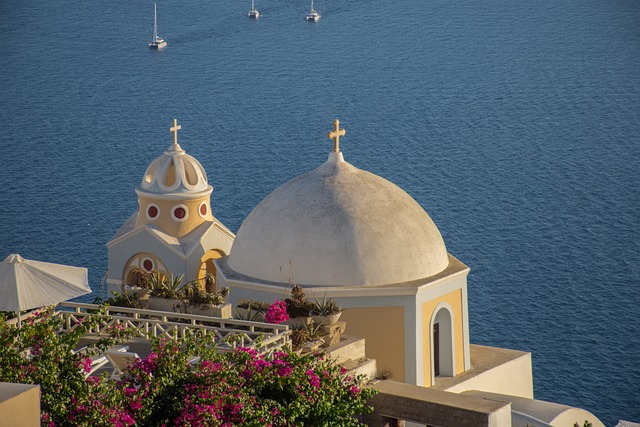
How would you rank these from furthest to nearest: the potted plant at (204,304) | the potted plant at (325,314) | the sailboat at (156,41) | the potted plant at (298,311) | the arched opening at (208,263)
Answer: the sailboat at (156,41), the arched opening at (208,263), the potted plant at (204,304), the potted plant at (325,314), the potted plant at (298,311)

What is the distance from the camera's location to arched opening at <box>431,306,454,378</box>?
28.0 m

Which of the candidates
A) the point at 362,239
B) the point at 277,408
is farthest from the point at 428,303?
the point at 277,408

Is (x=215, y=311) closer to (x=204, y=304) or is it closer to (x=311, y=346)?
(x=204, y=304)

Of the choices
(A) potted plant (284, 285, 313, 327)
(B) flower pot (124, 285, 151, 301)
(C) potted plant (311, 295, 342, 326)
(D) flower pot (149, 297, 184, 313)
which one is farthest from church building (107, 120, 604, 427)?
(A) potted plant (284, 285, 313, 327)

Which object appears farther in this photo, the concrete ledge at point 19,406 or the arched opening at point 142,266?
the arched opening at point 142,266

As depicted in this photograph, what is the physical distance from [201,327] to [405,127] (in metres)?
68.5

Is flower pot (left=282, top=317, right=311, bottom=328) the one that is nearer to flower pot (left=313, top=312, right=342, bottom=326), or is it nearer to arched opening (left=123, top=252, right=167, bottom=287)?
flower pot (left=313, top=312, right=342, bottom=326)

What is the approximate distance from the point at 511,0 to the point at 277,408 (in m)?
100

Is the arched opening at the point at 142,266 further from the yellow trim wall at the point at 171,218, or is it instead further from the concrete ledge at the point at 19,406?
the concrete ledge at the point at 19,406

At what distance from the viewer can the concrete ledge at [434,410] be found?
20.1 metres

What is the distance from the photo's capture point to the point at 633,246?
72500mm

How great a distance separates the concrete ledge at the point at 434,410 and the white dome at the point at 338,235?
6.24m

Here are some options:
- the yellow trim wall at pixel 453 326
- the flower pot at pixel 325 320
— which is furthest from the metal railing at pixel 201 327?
the yellow trim wall at pixel 453 326

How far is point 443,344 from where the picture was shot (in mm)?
28078
